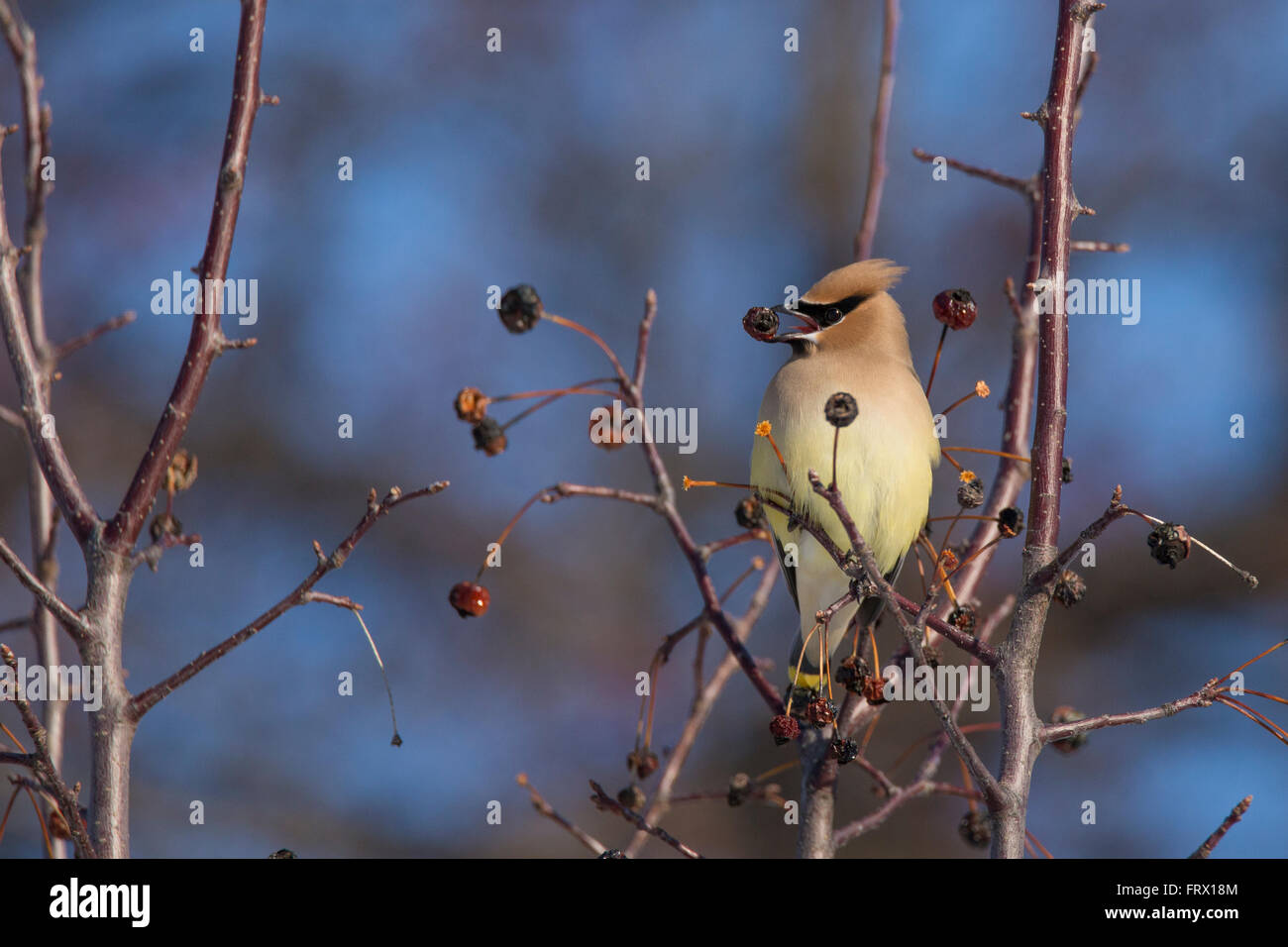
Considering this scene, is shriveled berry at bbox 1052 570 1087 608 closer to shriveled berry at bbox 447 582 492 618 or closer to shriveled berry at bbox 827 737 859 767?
shriveled berry at bbox 827 737 859 767

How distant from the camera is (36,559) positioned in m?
2.79

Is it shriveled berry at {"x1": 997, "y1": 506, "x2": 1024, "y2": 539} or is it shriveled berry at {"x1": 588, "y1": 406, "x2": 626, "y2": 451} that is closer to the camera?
shriveled berry at {"x1": 997, "y1": 506, "x2": 1024, "y2": 539}

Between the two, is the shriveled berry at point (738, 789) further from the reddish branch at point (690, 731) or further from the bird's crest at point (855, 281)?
the bird's crest at point (855, 281)

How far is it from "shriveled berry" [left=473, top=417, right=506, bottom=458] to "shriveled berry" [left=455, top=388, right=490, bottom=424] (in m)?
0.01

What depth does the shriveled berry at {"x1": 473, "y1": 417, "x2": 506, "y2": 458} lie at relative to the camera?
2217 millimetres

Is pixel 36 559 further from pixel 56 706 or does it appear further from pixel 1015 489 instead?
pixel 1015 489

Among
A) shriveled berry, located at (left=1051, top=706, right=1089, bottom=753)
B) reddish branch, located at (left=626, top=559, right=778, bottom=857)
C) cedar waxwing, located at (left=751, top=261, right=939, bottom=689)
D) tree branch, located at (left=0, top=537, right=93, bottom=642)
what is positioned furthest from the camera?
cedar waxwing, located at (left=751, top=261, right=939, bottom=689)

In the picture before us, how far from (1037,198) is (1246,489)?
470cm

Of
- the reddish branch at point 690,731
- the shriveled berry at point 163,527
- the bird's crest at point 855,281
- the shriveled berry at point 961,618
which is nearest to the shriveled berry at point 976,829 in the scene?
the reddish branch at point 690,731

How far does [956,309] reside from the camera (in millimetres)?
2361

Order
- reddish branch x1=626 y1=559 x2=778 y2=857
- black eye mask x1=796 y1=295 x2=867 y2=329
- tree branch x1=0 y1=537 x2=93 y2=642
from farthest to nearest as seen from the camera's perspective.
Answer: black eye mask x1=796 y1=295 x2=867 y2=329 → reddish branch x1=626 y1=559 x2=778 y2=857 → tree branch x1=0 y1=537 x2=93 y2=642

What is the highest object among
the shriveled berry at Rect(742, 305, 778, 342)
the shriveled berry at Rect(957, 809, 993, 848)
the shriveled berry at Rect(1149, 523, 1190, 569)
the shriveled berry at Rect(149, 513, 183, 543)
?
the shriveled berry at Rect(742, 305, 778, 342)

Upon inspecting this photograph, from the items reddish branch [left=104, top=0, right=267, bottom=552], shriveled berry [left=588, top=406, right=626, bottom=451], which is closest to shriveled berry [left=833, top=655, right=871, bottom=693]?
shriveled berry [left=588, top=406, right=626, bottom=451]

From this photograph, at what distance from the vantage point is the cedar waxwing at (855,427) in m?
3.32
